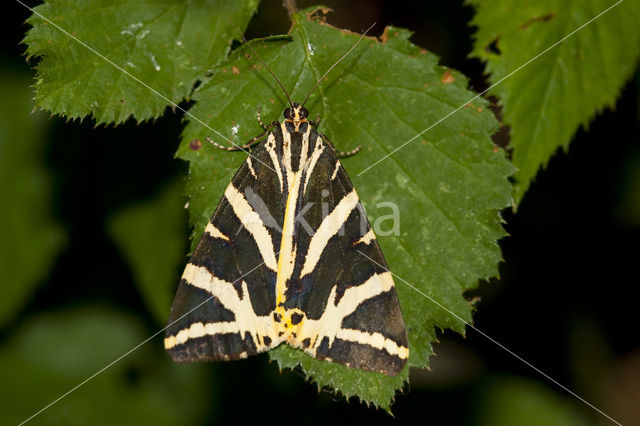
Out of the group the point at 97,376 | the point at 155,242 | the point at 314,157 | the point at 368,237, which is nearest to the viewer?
the point at 368,237

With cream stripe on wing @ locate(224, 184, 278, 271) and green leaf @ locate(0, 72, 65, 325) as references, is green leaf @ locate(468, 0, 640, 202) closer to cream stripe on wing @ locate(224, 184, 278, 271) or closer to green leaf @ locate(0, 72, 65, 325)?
cream stripe on wing @ locate(224, 184, 278, 271)

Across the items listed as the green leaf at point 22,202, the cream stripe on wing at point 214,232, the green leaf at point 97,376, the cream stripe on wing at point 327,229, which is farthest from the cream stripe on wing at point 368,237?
the green leaf at point 97,376

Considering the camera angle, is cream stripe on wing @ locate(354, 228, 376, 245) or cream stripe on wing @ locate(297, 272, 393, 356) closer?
cream stripe on wing @ locate(297, 272, 393, 356)

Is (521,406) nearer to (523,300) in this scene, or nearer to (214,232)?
(523,300)

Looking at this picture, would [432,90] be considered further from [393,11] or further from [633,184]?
[633,184]

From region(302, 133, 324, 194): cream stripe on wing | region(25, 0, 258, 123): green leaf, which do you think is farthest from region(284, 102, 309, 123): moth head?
region(25, 0, 258, 123): green leaf

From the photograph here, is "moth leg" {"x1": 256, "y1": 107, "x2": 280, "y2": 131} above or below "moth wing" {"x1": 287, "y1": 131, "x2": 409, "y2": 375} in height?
above

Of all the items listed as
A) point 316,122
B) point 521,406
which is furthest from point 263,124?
point 521,406
